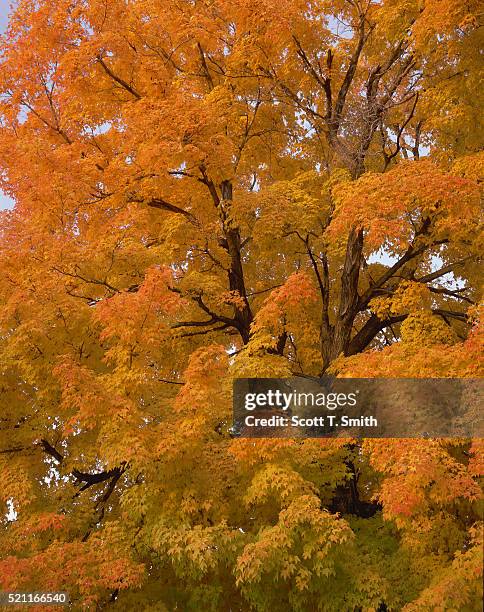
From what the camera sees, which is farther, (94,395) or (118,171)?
(118,171)

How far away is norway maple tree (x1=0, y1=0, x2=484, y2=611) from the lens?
31.3ft

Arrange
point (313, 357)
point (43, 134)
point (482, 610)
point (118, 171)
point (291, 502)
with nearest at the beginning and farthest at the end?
point (482, 610), point (291, 502), point (118, 171), point (313, 357), point (43, 134)

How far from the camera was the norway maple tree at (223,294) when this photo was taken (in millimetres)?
9539

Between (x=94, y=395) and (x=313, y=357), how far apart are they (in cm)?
649

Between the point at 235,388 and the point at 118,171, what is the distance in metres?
5.89

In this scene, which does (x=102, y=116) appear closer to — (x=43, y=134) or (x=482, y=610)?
(x=43, y=134)

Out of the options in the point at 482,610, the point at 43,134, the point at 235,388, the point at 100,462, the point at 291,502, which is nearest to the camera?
the point at 482,610

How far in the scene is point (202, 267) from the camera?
614 inches

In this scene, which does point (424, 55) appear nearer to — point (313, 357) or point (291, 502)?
point (313, 357)

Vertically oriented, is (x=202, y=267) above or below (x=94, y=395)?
above

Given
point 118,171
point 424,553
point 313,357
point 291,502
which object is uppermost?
point 118,171

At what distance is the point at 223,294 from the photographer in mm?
13414

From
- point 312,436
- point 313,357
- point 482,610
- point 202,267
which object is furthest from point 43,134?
point 482,610

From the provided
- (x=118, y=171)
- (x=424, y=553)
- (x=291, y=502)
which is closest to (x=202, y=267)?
(x=118, y=171)
